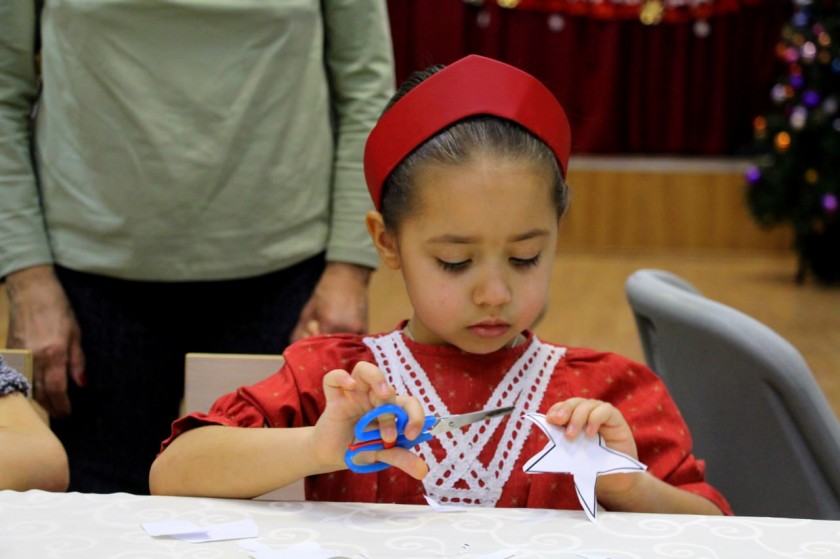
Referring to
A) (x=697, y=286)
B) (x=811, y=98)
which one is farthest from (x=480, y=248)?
(x=811, y=98)

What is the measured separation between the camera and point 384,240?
1.42 m

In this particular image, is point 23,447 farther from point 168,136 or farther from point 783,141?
point 783,141

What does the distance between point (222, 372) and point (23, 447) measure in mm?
358

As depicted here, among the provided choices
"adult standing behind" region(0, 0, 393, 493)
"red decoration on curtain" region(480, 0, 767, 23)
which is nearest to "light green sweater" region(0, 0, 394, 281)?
"adult standing behind" region(0, 0, 393, 493)

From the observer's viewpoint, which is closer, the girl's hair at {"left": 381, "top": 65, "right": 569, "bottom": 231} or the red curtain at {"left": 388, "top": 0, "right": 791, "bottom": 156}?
the girl's hair at {"left": 381, "top": 65, "right": 569, "bottom": 231}

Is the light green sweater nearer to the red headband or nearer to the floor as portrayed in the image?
the red headband

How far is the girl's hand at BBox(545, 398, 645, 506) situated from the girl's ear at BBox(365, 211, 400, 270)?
345 millimetres

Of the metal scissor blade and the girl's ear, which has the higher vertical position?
Result: the girl's ear

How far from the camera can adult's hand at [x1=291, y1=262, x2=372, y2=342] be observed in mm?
1714

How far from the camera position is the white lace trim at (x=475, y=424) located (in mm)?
1324

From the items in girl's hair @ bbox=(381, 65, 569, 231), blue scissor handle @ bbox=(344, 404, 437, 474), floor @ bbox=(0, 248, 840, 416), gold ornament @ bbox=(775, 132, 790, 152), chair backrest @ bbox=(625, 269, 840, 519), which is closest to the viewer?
blue scissor handle @ bbox=(344, 404, 437, 474)

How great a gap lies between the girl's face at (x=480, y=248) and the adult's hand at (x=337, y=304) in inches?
15.7

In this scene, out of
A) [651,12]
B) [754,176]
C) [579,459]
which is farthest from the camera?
[651,12]

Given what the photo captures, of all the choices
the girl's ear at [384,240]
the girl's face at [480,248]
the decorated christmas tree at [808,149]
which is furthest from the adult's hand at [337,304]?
the decorated christmas tree at [808,149]
